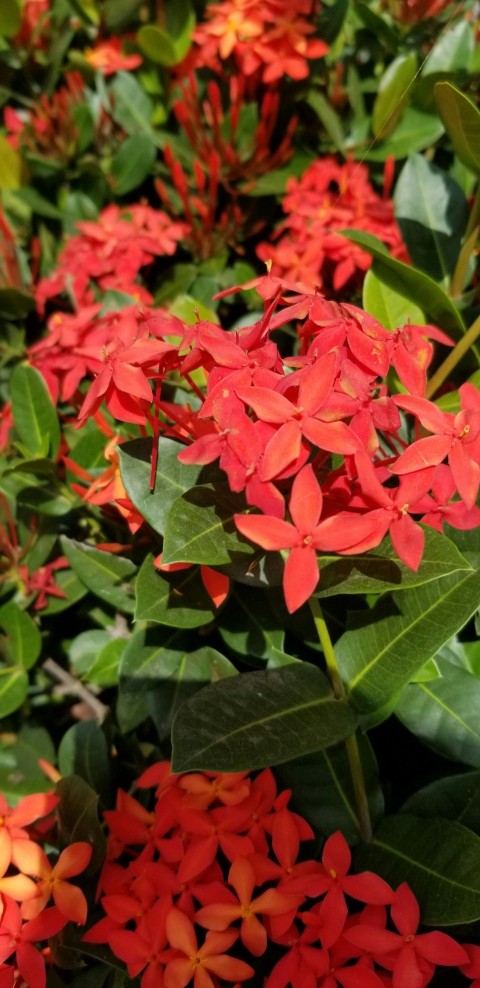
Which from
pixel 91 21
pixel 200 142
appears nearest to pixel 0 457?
pixel 200 142

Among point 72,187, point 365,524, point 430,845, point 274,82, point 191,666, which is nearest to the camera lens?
point 365,524

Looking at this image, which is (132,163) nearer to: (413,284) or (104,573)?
(413,284)

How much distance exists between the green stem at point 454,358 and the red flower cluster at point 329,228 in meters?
0.25

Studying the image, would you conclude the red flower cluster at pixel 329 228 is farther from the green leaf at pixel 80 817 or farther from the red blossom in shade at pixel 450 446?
the green leaf at pixel 80 817

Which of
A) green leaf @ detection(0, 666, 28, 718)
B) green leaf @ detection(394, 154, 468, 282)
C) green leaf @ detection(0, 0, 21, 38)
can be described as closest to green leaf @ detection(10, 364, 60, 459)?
green leaf @ detection(0, 666, 28, 718)

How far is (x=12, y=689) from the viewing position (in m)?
0.99

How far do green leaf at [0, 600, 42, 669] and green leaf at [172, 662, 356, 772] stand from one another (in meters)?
0.41

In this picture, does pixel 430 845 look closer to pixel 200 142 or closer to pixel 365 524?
pixel 365 524

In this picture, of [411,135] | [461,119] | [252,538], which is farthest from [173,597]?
[411,135]

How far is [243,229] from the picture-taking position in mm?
1350

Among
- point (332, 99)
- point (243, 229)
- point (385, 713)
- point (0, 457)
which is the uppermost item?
point (332, 99)

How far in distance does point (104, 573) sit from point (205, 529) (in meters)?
Answer: 0.35

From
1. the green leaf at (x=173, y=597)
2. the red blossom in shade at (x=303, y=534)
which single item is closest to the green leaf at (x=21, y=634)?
the green leaf at (x=173, y=597)

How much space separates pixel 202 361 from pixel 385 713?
0.35 m
